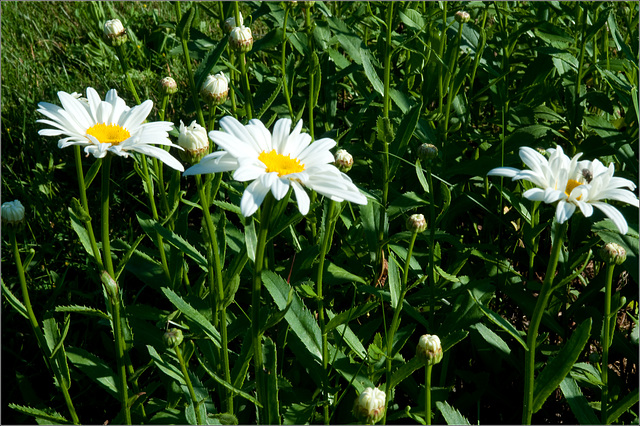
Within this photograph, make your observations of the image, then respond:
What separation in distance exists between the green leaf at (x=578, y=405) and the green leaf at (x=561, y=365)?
14cm

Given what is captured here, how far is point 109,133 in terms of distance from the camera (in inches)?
55.5

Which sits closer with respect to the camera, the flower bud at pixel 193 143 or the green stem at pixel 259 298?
the green stem at pixel 259 298

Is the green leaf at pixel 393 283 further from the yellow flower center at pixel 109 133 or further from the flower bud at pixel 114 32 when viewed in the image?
the flower bud at pixel 114 32

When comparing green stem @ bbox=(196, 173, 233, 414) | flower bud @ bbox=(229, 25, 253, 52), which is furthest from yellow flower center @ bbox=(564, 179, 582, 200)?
flower bud @ bbox=(229, 25, 253, 52)

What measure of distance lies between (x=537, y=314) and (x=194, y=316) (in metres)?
0.77

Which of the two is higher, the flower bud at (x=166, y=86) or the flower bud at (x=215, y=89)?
the flower bud at (x=215, y=89)

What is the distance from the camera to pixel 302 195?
3.79 ft

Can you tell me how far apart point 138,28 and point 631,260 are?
111 inches

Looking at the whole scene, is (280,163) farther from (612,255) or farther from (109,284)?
(612,255)

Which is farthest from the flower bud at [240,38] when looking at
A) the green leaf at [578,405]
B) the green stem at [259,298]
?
the green leaf at [578,405]

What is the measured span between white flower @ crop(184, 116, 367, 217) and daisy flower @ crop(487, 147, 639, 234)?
36 cm

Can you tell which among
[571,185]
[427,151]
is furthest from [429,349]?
[427,151]

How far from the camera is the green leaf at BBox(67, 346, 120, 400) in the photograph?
163 centimetres

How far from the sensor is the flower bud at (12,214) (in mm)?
→ 1394
